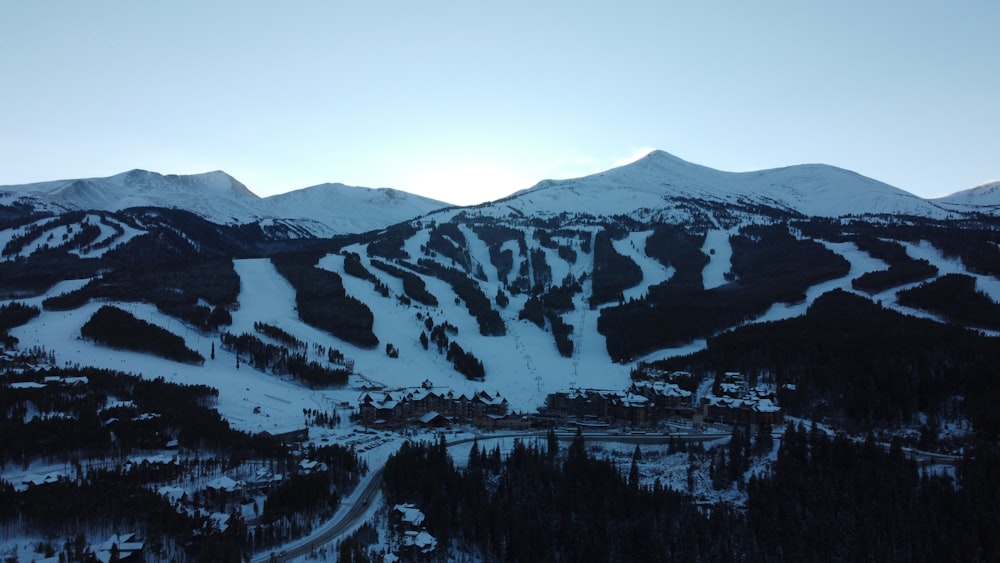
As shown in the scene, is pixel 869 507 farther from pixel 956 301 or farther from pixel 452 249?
pixel 452 249

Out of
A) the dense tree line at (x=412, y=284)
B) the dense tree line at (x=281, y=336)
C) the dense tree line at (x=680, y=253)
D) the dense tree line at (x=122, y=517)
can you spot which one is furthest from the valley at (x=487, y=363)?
the dense tree line at (x=680, y=253)

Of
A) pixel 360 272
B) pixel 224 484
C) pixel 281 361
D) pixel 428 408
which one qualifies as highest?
pixel 360 272

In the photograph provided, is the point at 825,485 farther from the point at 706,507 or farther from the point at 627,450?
the point at 627,450

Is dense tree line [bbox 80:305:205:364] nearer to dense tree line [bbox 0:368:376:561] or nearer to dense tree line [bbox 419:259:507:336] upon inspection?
dense tree line [bbox 0:368:376:561]

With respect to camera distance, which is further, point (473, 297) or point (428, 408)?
point (473, 297)

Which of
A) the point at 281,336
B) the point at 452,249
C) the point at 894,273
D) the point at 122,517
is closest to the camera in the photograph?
the point at 122,517

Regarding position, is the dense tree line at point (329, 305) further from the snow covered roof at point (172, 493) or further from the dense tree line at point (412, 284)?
the snow covered roof at point (172, 493)

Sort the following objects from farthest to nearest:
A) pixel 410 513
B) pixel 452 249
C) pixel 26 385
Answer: pixel 452 249 → pixel 26 385 → pixel 410 513

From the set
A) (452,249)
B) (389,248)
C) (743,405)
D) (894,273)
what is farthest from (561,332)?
(389,248)
